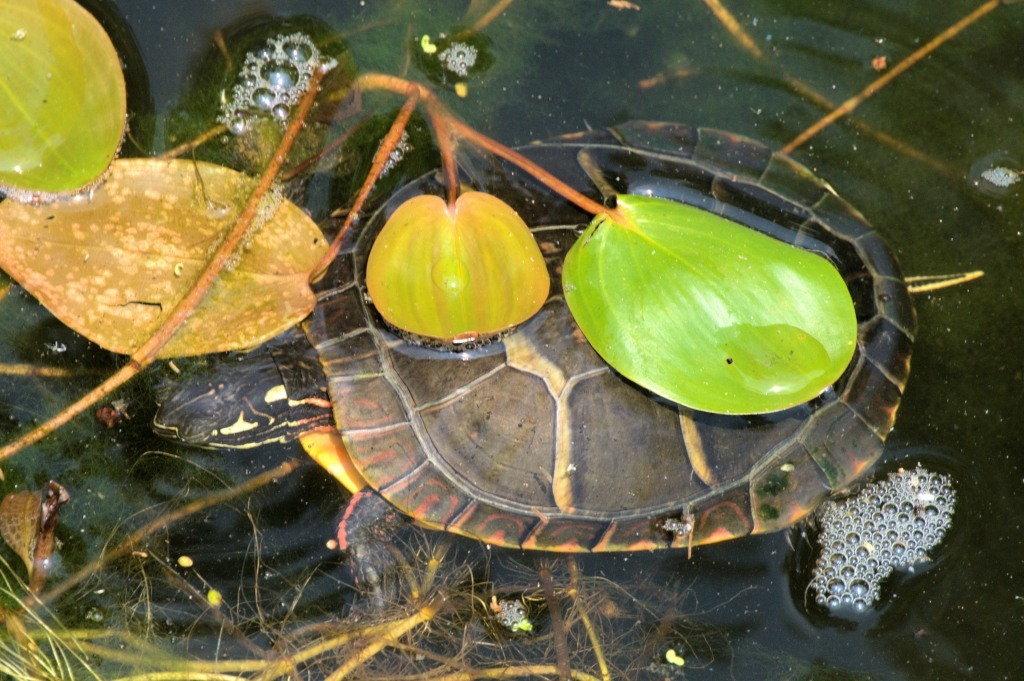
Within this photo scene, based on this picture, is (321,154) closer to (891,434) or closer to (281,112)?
(281,112)

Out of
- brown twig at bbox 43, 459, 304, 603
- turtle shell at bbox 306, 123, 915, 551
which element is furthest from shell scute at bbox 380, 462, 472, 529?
brown twig at bbox 43, 459, 304, 603

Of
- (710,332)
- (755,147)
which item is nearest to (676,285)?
(710,332)

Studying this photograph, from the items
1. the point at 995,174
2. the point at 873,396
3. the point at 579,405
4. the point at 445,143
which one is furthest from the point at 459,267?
the point at 995,174

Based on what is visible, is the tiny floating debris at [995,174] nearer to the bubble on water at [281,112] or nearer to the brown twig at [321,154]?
the brown twig at [321,154]

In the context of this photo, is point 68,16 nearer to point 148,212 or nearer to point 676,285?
point 148,212

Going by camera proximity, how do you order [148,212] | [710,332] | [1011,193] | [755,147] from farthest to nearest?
[1011,193] → [755,147] → [148,212] → [710,332]

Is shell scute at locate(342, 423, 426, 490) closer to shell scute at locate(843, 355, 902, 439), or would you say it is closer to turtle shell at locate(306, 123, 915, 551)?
turtle shell at locate(306, 123, 915, 551)
